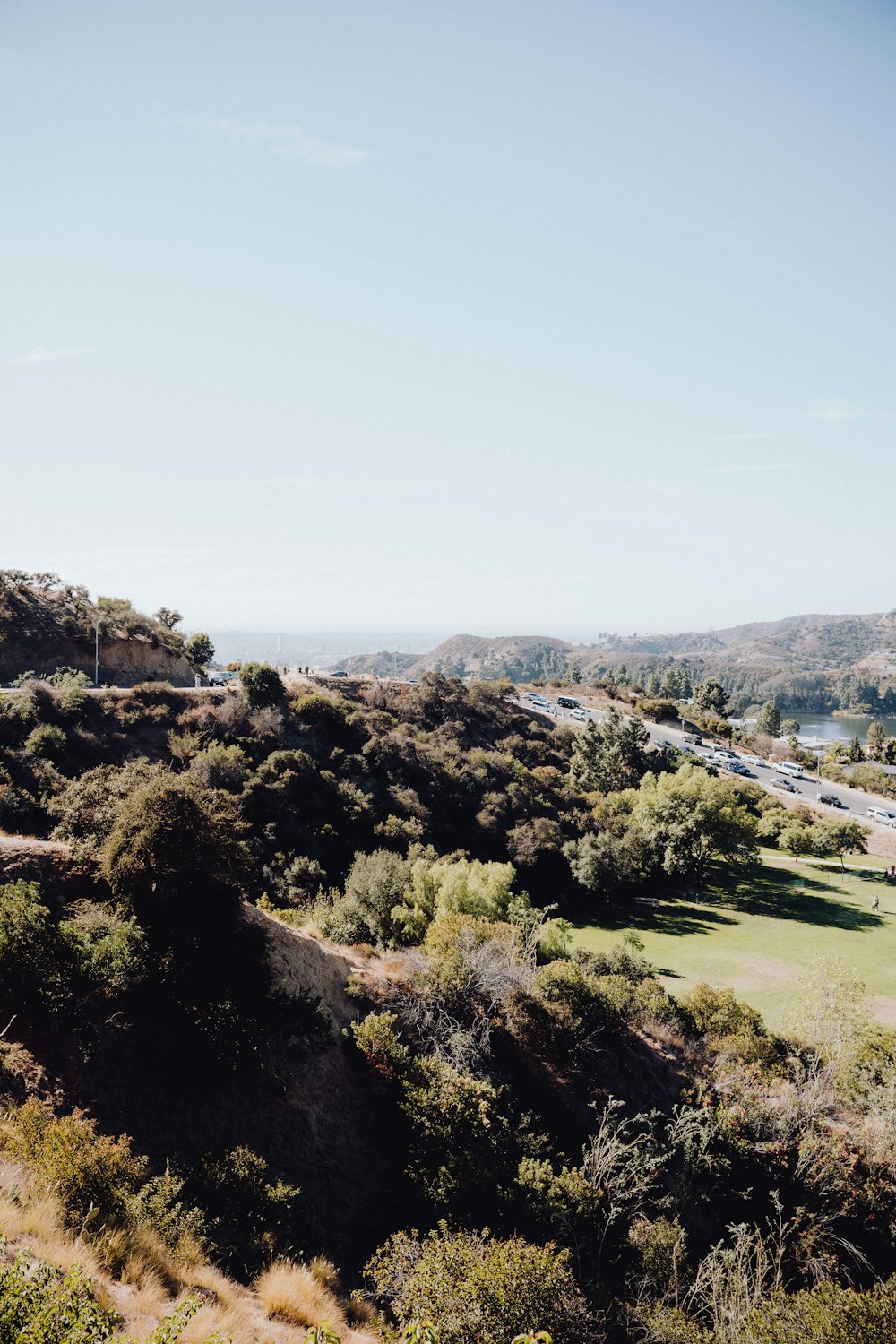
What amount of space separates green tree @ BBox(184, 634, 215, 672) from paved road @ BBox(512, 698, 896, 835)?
36.3m

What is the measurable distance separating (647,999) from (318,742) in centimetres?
2882

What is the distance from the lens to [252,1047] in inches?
567

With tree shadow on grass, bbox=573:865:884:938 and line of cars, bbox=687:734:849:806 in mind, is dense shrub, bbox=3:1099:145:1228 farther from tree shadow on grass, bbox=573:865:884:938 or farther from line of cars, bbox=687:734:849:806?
line of cars, bbox=687:734:849:806

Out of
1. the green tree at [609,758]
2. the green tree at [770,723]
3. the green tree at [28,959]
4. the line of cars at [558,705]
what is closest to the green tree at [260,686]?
the green tree at [609,758]

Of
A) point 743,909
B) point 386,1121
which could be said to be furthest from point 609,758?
point 386,1121

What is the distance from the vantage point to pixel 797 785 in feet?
200

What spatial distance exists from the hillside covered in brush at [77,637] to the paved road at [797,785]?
4015 cm

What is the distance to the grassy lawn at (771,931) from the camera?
25.0m

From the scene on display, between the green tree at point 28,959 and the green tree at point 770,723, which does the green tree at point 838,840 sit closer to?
the green tree at point 28,959

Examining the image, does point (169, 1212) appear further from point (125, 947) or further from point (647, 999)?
point (647, 999)

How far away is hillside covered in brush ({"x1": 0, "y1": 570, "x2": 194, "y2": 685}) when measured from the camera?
46378 mm

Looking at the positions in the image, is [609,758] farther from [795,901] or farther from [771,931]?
[771,931]

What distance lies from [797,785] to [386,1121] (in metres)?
57.8

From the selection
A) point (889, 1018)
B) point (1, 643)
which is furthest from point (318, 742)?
point (889, 1018)
